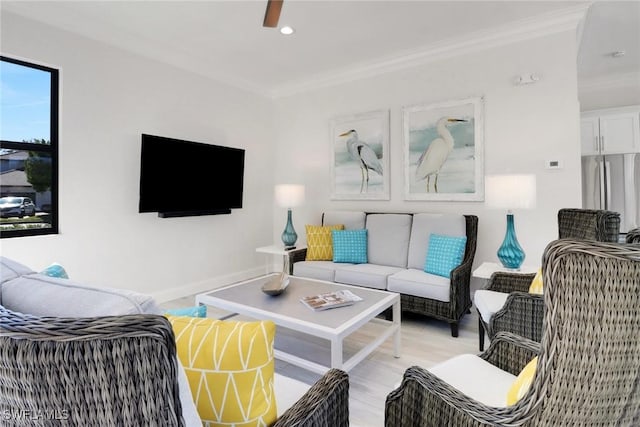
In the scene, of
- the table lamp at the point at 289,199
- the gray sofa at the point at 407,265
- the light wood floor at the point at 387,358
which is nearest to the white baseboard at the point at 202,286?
the light wood floor at the point at 387,358

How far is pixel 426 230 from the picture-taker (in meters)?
3.45

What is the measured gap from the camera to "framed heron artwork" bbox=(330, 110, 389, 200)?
4113 millimetres

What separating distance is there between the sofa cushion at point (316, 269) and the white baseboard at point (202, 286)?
4.02 ft

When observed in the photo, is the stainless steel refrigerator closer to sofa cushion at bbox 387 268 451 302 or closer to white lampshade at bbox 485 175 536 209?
white lampshade at bbox 485 175 536 209

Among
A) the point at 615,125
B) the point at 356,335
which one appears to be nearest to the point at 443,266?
the point at 356,335

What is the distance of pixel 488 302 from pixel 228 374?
1.89m

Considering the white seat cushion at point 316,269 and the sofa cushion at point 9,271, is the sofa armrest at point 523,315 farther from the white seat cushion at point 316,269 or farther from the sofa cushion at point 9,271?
the sofa cushion at point 9,271

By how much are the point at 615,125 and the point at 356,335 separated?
4.19 meters

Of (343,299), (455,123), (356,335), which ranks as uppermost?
(455,123)

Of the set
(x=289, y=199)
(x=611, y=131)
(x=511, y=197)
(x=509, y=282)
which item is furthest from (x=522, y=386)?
(x=611, y=131)

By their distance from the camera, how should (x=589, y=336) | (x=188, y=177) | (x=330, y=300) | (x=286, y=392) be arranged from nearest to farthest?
(x=589, y=336)
(x=286, y=392)
(x=330, y=300)
(x=188, y=177)

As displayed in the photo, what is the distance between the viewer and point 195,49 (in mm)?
3691

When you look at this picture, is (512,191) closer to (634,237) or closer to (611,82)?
(634,237)

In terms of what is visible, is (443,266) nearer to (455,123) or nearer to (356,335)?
(356,335)
